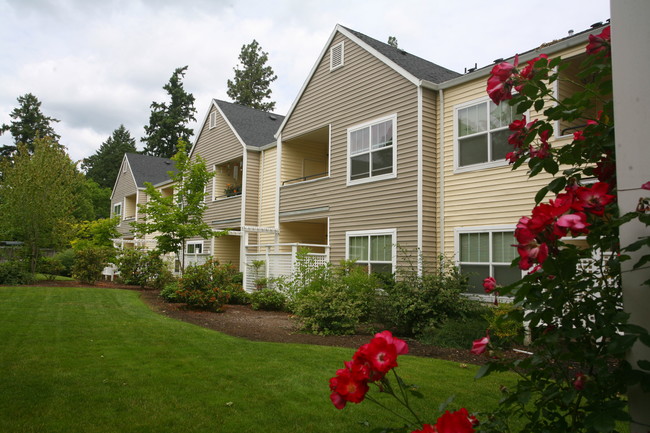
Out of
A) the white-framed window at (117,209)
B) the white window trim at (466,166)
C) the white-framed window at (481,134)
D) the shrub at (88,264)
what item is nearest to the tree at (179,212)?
the shrub at (88,264)

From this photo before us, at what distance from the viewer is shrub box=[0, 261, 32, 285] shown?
1841cm

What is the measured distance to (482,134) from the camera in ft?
37.2

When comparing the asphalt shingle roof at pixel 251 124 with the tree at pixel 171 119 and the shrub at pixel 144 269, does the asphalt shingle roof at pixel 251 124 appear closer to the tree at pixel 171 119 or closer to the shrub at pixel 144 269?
the shrub at pixel 144 269

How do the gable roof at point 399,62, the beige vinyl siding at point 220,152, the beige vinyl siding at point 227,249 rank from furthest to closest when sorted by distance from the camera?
1. the beige vinyl siding at point 227,249
2. the beige vinyl siding at point 220,152
3. the gable roof at point 399,62

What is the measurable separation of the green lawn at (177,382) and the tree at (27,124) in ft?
192

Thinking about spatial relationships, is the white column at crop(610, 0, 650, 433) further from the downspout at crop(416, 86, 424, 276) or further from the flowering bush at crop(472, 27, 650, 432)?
the downspout at crop(416, 86, 424, 276)

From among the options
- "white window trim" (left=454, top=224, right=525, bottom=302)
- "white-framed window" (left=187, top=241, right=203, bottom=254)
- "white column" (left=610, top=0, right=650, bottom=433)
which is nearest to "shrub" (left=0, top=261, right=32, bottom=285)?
"white-framed window" (left=187, top=241, right=203, bottom=254)

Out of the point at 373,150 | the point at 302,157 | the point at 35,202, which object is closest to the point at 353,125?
the point at 373,150

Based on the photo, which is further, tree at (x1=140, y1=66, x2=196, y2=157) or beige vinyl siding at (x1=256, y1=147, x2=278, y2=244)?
tree at (x1=140, y1=66, x2=196, y2=157)

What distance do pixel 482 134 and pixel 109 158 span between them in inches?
2525

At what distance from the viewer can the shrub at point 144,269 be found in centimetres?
1989

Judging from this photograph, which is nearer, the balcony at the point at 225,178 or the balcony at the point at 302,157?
the balcony at the point at 302,157

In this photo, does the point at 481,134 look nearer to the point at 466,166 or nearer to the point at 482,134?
the point at 482,134

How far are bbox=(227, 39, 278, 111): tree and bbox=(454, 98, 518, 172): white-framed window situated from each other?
128 ft
